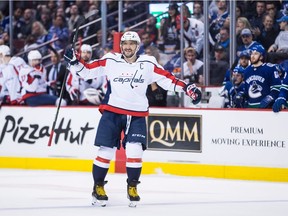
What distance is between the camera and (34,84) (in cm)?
1307

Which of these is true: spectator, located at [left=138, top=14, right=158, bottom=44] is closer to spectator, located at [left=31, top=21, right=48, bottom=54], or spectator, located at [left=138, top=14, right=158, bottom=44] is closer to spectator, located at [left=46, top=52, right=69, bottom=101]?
spectator, located at [left=46, top=52, right=69, bottom=101]

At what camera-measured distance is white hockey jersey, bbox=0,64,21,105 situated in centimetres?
1314

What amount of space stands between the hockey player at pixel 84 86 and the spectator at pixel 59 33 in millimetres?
1753

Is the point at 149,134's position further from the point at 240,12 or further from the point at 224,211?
the point at 224,211

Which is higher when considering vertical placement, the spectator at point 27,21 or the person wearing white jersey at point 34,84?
the spectator at point 27,21

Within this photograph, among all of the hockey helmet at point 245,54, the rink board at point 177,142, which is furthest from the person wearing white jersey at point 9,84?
the hockey helmet at point 245,54

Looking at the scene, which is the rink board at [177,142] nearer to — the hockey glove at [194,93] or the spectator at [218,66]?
the spectator at [218,66]

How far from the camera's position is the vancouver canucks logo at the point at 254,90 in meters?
11.3

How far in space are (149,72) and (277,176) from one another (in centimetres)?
285

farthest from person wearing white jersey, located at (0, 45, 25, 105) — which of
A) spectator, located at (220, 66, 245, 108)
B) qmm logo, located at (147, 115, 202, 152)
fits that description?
spectator, located at (220, 66, 245, 108)

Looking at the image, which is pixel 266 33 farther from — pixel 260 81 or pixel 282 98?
pixel 282 98

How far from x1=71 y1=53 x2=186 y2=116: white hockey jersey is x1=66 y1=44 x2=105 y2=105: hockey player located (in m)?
4.15

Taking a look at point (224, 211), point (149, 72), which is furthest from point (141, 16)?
point (224, 211)

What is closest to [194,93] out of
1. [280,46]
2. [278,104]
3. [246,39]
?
[278,104]
